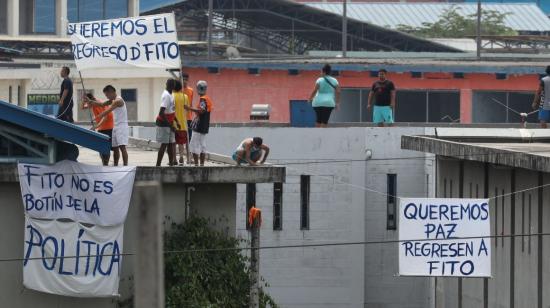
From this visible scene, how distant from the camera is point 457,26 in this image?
8338 cm

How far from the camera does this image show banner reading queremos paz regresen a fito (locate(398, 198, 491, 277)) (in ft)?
80.4

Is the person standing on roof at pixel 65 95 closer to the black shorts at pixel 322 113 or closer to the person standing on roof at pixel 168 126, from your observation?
the person standing on roof at pixel 168 126

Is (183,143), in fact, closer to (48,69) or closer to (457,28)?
(48,69)

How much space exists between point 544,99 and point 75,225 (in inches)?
506

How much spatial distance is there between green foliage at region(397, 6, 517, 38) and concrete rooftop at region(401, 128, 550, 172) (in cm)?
4856

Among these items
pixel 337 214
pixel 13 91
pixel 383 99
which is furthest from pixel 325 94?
→ pixel 13 91

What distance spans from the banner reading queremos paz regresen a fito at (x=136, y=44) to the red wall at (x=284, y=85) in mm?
25372

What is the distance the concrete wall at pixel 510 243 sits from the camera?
25.4m

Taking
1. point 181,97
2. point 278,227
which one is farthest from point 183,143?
point 278,227

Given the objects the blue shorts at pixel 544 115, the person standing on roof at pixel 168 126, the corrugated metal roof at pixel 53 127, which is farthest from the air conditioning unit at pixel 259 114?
the corrugated metal roof at pixel 53 127

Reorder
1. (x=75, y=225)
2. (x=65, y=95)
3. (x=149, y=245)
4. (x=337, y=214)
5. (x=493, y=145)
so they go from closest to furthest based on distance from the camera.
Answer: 1. (x=149, y=245)
2. (x=75, y=225)
3. (x=65, y=95)
4. (x=493, y=145)
5. (x=337, y=214)

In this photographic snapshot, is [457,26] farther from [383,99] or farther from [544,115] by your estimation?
[544,115]

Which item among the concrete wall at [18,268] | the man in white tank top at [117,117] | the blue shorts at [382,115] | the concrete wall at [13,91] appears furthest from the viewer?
the concrete wall at [13,91]

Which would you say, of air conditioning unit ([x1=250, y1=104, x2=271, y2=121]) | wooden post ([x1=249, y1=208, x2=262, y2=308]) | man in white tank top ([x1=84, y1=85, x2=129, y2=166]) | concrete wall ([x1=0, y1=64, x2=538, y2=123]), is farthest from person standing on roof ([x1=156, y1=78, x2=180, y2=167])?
concrete wall ([x1=0, y1=64, x2=538, y2=123])
